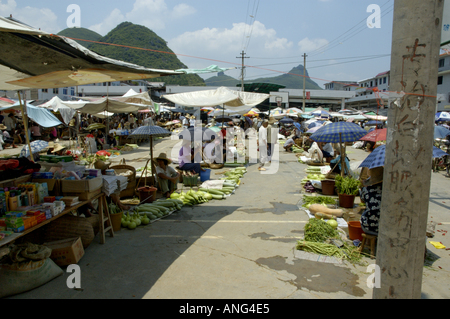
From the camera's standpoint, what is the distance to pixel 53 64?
5.19 metres

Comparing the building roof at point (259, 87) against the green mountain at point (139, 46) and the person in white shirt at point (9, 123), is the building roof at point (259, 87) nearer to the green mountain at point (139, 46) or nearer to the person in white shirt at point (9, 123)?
the green mountain at point (139, 46)

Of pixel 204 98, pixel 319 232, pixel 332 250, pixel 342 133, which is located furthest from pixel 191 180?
pixel 332 250

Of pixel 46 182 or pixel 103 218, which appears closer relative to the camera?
pixel 46 182

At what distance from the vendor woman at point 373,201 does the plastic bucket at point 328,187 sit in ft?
11.9

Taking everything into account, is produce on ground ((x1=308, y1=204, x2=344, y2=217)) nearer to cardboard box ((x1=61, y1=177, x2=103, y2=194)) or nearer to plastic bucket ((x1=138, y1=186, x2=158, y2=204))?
plastic bucket ((x1=138, y1=186, x2=158, y2=204))

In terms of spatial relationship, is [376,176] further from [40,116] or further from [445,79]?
[445,79]

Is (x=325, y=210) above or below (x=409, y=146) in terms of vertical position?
below

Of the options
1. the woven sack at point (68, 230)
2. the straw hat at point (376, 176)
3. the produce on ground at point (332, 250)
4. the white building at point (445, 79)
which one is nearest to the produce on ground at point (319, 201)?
the produce on ground at point (332, 250)

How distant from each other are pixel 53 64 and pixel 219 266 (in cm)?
443

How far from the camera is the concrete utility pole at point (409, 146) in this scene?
211cm

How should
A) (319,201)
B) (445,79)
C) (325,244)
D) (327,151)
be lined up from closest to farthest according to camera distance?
(325,244) < (319,201) < (327,151) < (445,79)

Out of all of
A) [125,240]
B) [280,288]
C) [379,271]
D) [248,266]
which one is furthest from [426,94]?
[125,240]

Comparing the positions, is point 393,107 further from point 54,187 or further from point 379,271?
point 54,187

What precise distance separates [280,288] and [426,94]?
2.66 metres
